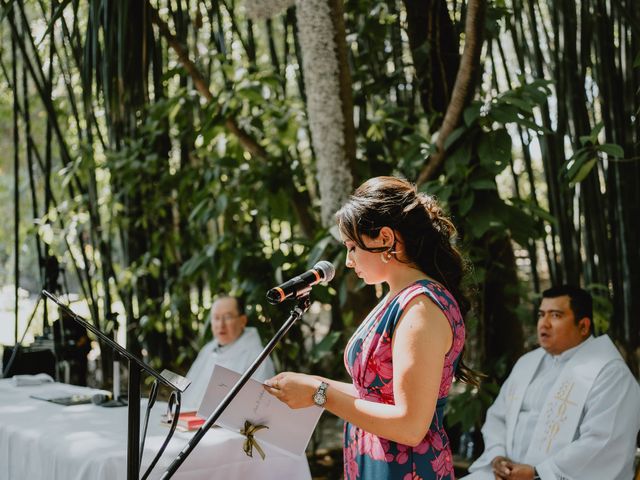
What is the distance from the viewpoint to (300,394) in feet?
4.90

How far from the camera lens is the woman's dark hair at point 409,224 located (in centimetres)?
153

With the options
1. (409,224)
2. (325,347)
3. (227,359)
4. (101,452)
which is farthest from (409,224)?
(227,359)

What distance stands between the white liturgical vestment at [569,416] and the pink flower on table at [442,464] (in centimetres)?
102

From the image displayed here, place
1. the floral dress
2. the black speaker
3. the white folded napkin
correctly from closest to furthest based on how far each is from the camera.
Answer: the floral dress, the white folded napkin, the black speaker

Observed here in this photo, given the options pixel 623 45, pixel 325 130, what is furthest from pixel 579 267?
pixel 325 130

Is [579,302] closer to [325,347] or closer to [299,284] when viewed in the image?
[325,347]

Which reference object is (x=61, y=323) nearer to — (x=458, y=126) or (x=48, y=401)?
(x=48, y=401)

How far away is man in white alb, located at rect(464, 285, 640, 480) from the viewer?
2461mm

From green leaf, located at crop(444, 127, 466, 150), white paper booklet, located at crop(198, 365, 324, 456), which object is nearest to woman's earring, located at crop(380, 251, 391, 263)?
white paper booklet, located at crop(198, 365, 324, 456)

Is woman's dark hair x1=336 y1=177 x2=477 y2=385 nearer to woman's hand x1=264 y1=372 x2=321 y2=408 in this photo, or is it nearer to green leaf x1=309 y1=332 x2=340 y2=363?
woman's hand x1=264 y1=372 x2=321 y2=408

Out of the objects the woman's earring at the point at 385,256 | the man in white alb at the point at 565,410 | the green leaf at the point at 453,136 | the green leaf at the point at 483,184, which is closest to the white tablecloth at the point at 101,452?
the man in white alb at the point at 565,410

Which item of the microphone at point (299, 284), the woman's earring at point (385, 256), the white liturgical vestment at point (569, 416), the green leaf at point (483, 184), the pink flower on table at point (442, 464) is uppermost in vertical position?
the green leaf at point (483, 184)

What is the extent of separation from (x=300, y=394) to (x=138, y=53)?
2.09 m

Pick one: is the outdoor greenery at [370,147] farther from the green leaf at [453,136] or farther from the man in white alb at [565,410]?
the man in white alb at [565,410]
